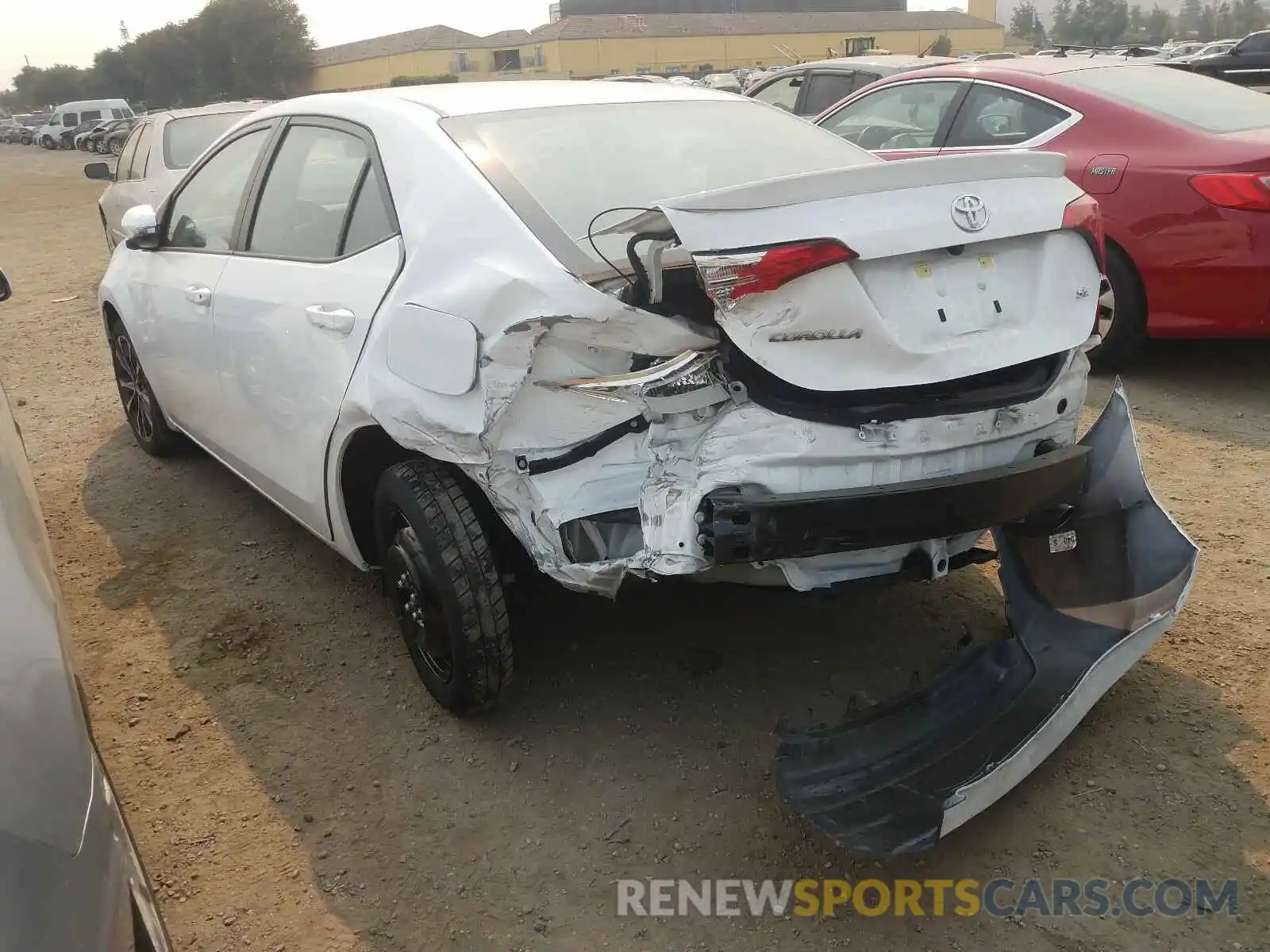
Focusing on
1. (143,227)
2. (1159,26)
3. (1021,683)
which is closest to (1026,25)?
(1159,26)

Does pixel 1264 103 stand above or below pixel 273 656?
above

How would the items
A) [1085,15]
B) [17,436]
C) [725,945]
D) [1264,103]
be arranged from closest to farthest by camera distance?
[725,945]
[17,436]
[1264,103]
[1085,15]

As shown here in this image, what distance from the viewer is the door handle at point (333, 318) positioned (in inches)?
113

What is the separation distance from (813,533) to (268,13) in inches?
3215

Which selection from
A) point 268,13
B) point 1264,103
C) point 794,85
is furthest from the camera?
point 268,13

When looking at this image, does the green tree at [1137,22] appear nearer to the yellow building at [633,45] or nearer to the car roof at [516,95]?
the yellow building at [633,45]

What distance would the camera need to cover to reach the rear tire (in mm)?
5125

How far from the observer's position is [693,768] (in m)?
2.73

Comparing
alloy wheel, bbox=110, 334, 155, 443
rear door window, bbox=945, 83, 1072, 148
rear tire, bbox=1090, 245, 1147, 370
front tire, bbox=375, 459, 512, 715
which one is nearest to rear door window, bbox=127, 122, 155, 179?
alloy wheel, bbox=110, 334, 155, 443

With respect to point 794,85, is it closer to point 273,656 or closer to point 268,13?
point 273,656

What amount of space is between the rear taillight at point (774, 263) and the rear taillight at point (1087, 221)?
0.67 m

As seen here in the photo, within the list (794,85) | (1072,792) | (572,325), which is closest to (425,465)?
(572,325)

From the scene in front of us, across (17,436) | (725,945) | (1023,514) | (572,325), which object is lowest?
(725,945)

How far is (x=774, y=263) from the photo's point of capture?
2.19 m
